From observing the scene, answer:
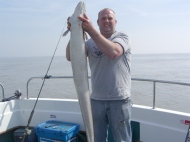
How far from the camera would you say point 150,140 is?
3928 millimetres

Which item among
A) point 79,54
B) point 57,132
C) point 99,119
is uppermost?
point 79,54

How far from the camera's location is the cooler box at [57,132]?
407 cm

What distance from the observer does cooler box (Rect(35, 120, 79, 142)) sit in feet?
13.4

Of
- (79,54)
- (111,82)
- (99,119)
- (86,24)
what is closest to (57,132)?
(99,119)

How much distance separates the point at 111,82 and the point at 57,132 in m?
2.04

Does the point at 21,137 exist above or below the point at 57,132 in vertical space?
below

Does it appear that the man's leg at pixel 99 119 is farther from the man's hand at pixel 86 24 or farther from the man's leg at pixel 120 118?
the man's hand at pixel 86 24

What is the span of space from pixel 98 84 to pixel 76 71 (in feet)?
1.43

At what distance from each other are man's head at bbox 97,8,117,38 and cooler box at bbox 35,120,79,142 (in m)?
2.19

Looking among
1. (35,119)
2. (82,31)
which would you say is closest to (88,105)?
(82,31)

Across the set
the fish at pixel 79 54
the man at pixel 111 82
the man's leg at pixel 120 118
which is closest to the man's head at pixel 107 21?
the man at pixel 111 82

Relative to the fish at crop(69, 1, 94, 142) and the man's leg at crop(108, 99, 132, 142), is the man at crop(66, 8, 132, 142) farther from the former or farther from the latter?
the fish at crop(69, 1, 94, 142)

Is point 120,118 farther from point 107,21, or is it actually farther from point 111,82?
point 107,21

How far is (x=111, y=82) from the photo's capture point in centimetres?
253
